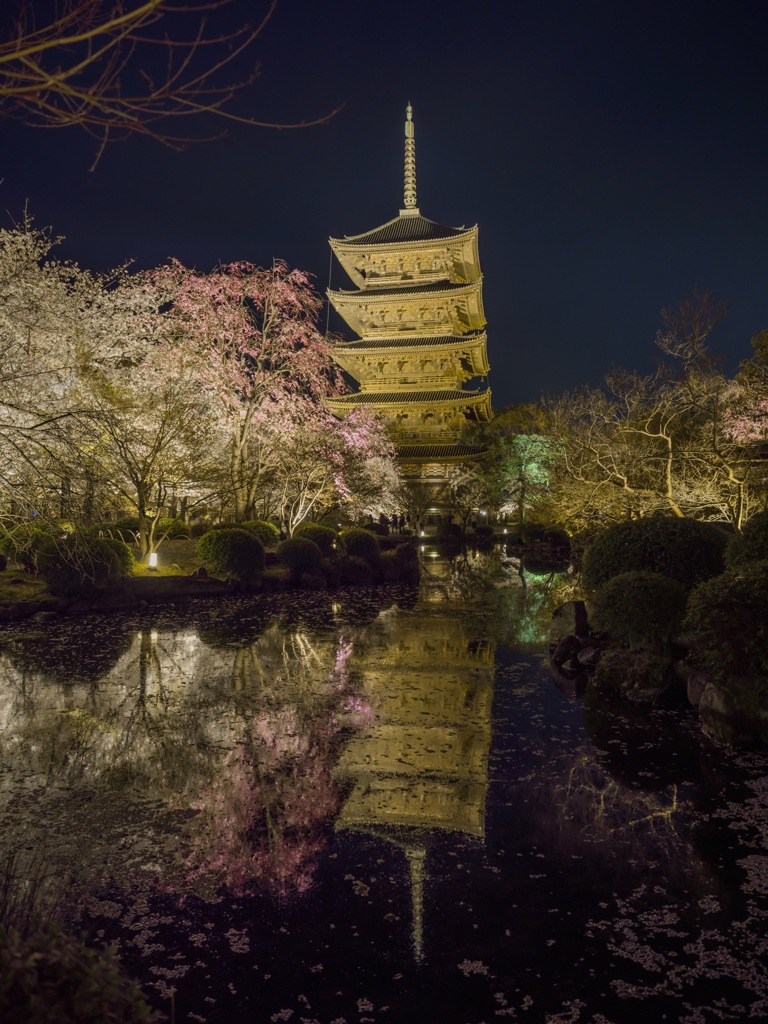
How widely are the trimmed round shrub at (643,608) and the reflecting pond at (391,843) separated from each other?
1.10 m

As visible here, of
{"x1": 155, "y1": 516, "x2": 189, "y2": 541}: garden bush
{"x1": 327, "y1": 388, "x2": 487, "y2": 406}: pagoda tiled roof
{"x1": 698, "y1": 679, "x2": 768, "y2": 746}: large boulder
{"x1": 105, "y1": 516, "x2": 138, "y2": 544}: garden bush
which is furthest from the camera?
{"x1": 327, "y1": 388, "x2": 487, "y2": 406}: pagoda tiled roof

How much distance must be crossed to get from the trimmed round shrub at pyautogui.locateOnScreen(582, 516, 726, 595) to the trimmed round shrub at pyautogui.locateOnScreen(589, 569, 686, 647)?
122 centimetres

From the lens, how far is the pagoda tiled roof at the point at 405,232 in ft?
146

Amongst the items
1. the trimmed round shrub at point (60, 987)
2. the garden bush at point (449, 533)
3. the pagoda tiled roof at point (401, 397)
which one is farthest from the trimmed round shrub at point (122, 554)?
the garden bush at point (449, 533)

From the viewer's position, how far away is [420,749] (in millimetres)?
6340

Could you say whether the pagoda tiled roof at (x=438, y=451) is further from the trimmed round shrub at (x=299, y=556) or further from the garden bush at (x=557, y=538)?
the trimmed round shrub at (x=299, y=556)

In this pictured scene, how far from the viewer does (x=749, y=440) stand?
1970cm

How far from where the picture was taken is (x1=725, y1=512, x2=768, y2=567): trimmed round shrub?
26.7ft

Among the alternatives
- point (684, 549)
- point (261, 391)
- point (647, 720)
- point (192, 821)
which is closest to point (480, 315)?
point (261, 391)

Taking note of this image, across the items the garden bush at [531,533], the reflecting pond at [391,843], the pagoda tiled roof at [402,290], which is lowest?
the reflecting pond at [391,843]

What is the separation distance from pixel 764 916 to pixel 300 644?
8.69m

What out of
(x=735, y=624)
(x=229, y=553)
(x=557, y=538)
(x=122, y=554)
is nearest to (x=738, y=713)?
(x=735, y=624)

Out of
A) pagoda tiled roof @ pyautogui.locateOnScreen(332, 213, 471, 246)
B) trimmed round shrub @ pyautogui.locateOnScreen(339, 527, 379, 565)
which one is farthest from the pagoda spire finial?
trimmed round shrub @ pyautogui.locateOnScreen(339, 527, 379, 565)

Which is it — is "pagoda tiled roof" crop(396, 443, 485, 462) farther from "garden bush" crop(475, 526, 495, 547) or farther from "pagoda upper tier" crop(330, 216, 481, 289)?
"pagoda upper tier" crop(330, 216, 481, 289)
